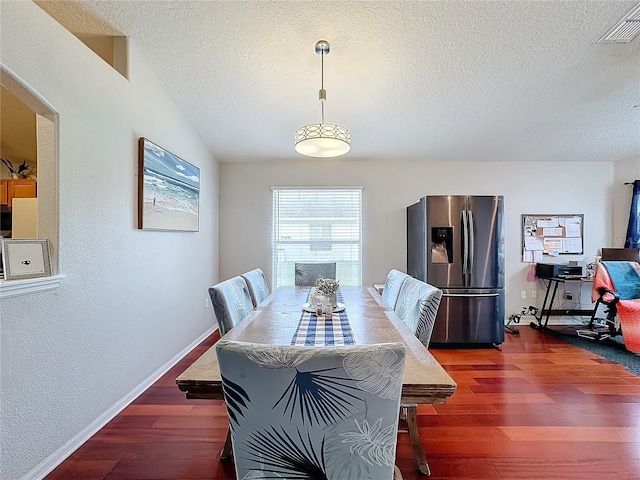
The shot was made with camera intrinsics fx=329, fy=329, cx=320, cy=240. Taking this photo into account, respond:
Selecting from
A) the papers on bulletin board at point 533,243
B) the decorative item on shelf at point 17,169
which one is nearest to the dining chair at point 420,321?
the papers on bulletin board at point 533,243

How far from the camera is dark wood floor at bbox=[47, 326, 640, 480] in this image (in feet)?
5.72

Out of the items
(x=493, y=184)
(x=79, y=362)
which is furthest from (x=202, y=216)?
(x=493, y=184)

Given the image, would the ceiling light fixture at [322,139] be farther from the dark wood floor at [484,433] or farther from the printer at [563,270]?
the printer at [563,270]

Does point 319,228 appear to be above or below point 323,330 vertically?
above

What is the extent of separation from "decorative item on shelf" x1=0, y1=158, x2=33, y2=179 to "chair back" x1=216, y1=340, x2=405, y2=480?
12.2ft

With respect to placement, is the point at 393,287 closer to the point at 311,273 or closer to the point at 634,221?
the point at 311,273

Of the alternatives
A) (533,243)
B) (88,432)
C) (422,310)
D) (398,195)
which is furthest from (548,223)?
(88,432)

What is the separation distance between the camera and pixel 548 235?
14.7 feet

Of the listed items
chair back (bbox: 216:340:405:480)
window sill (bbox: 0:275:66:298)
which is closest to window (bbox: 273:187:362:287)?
window sill (bbox: 0:275:66:298)

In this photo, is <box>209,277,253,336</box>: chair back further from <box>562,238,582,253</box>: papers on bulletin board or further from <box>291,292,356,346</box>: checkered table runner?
<box>562,238,582,253</box>: papers on bulletin board

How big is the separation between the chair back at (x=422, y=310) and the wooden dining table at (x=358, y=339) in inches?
4.0

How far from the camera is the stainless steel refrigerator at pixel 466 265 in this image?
3.62 meters

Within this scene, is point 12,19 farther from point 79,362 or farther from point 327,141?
point 79,362

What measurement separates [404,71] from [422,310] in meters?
2.11
